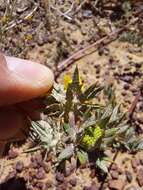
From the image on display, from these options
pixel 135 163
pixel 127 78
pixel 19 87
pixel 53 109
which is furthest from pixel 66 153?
pixel 127 78

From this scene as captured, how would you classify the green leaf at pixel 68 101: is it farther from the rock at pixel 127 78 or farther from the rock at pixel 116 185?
the rock at pixel 127 78

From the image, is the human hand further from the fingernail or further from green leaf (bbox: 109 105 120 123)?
green leaf (bbox: 109 105 120 123)

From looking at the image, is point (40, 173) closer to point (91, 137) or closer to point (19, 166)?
point (19, 166)

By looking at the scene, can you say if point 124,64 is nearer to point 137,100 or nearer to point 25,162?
point 137,100

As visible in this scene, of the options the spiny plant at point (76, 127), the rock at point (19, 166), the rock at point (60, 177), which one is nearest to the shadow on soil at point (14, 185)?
the rock at point (19, 166)

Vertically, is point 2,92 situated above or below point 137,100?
below

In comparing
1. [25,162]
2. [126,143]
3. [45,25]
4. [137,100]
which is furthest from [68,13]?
[126,143]

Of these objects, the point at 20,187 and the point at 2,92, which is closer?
the point at 2,92

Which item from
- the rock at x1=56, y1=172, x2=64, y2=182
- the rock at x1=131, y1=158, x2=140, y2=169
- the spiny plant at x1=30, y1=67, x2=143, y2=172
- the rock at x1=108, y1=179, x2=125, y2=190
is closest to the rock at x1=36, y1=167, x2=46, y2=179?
the rock at x1=56, y1=172, x2=64, y2=182

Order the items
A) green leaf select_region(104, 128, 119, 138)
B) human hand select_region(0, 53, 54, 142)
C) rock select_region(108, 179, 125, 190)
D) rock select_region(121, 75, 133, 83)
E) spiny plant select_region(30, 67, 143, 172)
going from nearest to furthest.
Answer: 1. human hand select_region(0, 53, 54, 142)
2. spiny plant select_region(30, 67, 143, 172)
3. green leaf select_region(104, 128, 119, 138)
4. rock select_region(108, 179, 125, 190)
5. rock select_region(121, 75, 133, 83)
